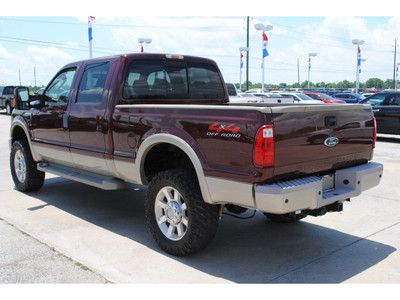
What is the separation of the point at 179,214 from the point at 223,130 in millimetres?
1003

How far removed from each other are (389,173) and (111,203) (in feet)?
17.0

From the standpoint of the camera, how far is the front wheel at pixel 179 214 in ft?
13.6

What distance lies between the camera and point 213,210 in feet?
13.8

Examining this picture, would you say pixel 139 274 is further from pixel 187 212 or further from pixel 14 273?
pixel 14 273

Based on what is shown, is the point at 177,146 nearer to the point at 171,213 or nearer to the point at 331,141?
the point at 171,213

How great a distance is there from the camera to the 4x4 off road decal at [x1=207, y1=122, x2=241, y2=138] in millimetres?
3723

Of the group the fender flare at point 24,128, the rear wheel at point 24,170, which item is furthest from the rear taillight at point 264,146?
the rear wheel at point 24,170

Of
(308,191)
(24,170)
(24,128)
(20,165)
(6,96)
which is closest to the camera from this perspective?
(308,191)

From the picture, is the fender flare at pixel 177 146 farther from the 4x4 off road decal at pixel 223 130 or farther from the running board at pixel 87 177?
the running board at pixel 87 177

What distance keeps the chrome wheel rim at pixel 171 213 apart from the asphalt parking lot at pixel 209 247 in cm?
24

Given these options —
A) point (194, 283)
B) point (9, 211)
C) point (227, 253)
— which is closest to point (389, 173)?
point (227, 253)

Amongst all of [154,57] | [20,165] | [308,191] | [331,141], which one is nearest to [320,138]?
[331,141]

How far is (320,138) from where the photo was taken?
4066 mm

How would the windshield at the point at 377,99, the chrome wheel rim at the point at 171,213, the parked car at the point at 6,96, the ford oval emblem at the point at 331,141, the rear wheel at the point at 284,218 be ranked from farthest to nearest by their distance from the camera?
the parked car at the point at 6,96 → the windshield at the point at 377,99 → the rear wheel at the point at 284,218 → the chrome wheel rim at the point at 171,213 → the ford oval emblem at the point at 331,141
